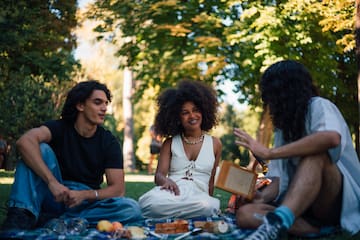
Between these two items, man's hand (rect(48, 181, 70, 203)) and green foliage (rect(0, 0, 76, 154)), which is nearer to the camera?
man's hand (rect(48, 181, 70, 203))

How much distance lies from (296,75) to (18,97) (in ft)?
42.6

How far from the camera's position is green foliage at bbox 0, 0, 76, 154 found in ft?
26.4

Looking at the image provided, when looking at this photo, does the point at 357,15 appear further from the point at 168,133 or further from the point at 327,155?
the point at 327,155

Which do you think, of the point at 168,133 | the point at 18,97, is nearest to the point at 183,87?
the point at 168,133

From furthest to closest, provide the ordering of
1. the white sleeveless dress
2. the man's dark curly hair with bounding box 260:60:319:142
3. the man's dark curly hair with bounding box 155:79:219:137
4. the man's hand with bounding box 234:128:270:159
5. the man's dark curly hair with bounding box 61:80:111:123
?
the man's dark curly hair with bounding box 155:79:219:137, the white sleeveless dress, the man's dark curly hair with bounding box 61:80:111:123, the man's dark curly hair with bounding box 260:60:319:142, the man's hand with bounding box 234:128:270:159

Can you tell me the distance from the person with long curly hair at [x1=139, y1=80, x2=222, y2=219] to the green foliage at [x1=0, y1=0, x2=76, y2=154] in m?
3.09

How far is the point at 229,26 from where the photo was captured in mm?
15250

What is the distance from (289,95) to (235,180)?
79 centimetres

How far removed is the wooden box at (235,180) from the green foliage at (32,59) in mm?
4478

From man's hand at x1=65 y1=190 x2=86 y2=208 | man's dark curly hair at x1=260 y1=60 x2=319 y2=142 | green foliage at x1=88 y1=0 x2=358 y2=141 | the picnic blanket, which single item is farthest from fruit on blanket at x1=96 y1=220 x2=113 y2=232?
green foliage at x1=88 y1=0 x2=358 y2=141

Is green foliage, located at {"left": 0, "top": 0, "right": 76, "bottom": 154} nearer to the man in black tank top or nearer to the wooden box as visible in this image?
the man in black tank top

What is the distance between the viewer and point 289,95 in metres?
3.84

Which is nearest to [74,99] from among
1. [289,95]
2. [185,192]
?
[185,192]

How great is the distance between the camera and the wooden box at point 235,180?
3.89 metres
